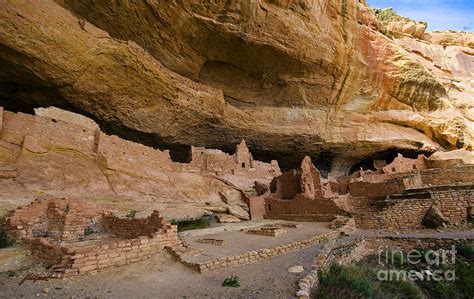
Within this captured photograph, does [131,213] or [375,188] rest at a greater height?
[375,188]

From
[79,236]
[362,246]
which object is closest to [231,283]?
[79,236]

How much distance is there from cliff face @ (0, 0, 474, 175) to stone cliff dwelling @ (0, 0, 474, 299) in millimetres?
87

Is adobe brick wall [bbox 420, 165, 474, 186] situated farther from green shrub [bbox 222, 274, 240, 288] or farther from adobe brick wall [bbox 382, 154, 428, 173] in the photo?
green shrub [bbox 222, 274, 240, 288]

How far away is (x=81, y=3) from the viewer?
12.3 meters

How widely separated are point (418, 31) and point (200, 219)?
3772 cm

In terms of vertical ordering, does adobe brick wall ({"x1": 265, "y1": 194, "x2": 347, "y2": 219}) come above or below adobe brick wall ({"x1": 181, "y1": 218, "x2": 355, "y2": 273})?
above

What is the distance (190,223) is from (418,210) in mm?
8963

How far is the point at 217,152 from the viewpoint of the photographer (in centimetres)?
1808

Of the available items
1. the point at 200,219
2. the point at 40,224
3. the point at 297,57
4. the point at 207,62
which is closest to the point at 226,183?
the point at 200,219

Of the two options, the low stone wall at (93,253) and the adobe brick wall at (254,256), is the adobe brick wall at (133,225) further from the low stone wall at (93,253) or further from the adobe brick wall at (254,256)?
the adobe brick wall at (254,256)

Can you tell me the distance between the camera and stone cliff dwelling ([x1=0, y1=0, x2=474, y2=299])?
6059 millimetres

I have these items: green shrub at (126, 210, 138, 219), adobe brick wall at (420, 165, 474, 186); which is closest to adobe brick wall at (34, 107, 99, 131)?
green shrub at (126, 210, 138, 219)

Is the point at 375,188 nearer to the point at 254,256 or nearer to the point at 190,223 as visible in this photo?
the point at 190,223

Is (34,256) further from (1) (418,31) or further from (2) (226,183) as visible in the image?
(1) (418,31)
